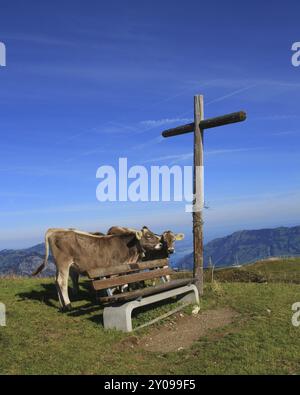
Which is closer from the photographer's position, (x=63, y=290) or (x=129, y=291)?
(x=129, y=291)

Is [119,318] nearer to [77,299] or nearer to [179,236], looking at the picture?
[77,299]

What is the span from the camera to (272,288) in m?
16.5

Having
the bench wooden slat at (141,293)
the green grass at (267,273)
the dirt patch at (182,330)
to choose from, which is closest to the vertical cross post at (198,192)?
the bench wooden slat at (141,293)

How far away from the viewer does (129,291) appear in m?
Answer: 12.6

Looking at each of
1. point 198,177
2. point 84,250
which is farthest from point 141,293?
point 198,177

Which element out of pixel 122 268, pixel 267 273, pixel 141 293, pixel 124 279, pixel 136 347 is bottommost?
pixel 267 273

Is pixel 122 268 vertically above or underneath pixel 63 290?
above

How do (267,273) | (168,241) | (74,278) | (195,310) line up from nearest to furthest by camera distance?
(195,310), (74,278), (168,241), (267,273)

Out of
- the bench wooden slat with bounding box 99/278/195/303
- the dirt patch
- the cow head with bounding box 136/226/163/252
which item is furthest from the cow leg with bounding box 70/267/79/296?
the dirt patch

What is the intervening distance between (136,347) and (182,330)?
177cm

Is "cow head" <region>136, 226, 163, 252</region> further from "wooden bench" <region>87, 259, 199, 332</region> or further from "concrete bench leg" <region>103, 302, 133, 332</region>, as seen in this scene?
"concrete bench leg" <region>103, 302, 133, 332</region>

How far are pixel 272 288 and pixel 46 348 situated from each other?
30.9 ft
